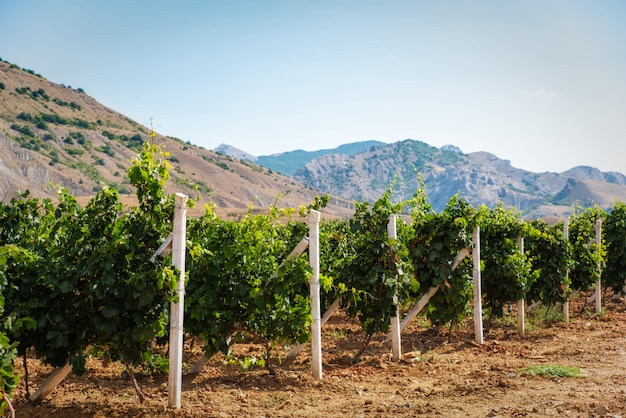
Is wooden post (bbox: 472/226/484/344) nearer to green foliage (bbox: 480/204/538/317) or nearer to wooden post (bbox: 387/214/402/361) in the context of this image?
green foliage (bbox: 480/204/538/317)

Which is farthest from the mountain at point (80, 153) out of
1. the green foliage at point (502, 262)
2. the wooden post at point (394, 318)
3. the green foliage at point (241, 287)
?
the green foliage at point (241, 287)

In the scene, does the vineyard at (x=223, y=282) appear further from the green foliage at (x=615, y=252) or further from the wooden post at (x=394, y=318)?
the green foliage at (x=615, y=252)

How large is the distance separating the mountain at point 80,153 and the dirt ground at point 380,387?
57.7 m

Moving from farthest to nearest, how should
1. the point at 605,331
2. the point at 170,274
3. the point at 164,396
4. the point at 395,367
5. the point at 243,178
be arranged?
the point at 243,178 → the point at 605,331 → the point at 395,367 → the point at 164,396 → the point at 170,274

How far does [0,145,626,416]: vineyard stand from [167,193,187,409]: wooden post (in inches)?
1.1

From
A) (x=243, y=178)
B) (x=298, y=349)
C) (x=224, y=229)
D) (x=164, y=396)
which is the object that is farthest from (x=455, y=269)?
(x=243, y=178)

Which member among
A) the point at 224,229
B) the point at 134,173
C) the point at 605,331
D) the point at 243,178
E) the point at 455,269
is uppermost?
the point at 243,178

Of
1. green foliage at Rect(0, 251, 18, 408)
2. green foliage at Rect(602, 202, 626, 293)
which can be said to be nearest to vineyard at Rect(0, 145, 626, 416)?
green foliage at Rect(0, 251, 18, 408)

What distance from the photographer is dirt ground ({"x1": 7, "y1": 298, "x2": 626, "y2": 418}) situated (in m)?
4.91

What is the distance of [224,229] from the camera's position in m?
5.72

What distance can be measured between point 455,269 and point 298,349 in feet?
9.85

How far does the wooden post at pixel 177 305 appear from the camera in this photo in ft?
15.0

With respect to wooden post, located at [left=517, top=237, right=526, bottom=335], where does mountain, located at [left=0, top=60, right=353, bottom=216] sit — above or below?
above

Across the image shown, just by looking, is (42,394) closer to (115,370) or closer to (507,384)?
(115,370)
